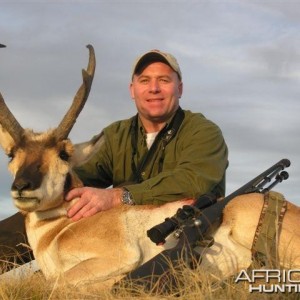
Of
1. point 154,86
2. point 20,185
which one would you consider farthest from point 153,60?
point 20,185

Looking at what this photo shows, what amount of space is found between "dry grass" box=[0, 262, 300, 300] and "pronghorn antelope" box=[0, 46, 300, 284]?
0.36 meters

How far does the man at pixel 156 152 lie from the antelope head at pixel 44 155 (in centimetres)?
28

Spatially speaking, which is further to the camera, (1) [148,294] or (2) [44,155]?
(2) [44,155]

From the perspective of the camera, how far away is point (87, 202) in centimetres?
680

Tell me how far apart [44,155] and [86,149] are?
68 cm

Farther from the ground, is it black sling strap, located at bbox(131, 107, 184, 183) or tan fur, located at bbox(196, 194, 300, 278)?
black sling strap, located at bbox(131, 107, 184, 183)

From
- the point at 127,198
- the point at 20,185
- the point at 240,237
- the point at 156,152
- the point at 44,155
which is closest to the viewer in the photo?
Result: the point at 20,185

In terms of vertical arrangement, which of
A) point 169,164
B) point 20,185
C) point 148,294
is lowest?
point 148,294

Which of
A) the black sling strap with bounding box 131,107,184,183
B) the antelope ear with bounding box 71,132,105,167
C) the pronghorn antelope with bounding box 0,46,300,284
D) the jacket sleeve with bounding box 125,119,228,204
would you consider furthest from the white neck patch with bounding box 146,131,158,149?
the pronghorn antelope with bounding box 0,46,300,284

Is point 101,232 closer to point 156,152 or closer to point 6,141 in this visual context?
point 6,141

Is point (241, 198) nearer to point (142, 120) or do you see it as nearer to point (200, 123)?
point (200, 123)

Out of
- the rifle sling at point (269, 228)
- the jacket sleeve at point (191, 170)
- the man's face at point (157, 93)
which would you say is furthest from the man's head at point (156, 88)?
the rifle sling at point (269, 228)

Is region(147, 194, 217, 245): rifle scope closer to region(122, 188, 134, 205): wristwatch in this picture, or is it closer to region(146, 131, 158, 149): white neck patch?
region(122, 188, 134, 205): wristwatch

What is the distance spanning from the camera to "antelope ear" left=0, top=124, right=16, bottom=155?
23.2 feet
